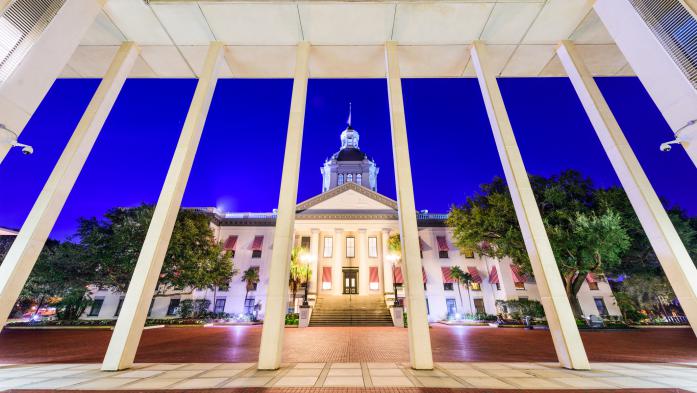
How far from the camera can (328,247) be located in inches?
1105

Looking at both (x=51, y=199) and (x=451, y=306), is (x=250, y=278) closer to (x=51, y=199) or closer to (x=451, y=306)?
(x=451, y=306)

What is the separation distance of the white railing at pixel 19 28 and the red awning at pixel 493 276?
95.2 ft

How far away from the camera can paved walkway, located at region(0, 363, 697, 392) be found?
3.47 m

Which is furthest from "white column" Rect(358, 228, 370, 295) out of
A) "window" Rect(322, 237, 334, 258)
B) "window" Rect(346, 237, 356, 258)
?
"window" Rect(322, 237, 334, 258)

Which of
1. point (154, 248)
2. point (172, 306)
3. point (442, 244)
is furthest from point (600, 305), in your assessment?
point (172, 306)

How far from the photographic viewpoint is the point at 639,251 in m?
15.9

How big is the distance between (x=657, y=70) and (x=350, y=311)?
62.5 feet

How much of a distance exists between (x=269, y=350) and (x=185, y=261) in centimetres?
1742

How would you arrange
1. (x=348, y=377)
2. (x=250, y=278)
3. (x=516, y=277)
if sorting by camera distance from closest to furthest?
(x=348, y=377), (x=516, y=277), (x=250, y=278)

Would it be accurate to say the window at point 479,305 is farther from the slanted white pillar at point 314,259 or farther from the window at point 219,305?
the window at point 219,305

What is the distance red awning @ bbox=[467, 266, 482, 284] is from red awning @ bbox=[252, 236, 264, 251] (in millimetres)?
20926

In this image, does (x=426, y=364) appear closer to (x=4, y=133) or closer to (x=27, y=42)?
(x=4, y=133)

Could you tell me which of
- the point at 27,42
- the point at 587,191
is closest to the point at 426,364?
the point at 27,42

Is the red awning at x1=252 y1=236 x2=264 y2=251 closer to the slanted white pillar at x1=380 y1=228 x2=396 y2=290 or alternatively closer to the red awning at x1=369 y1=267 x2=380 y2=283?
the red awning at x1=369 y1=267 x2=380 y2=283
